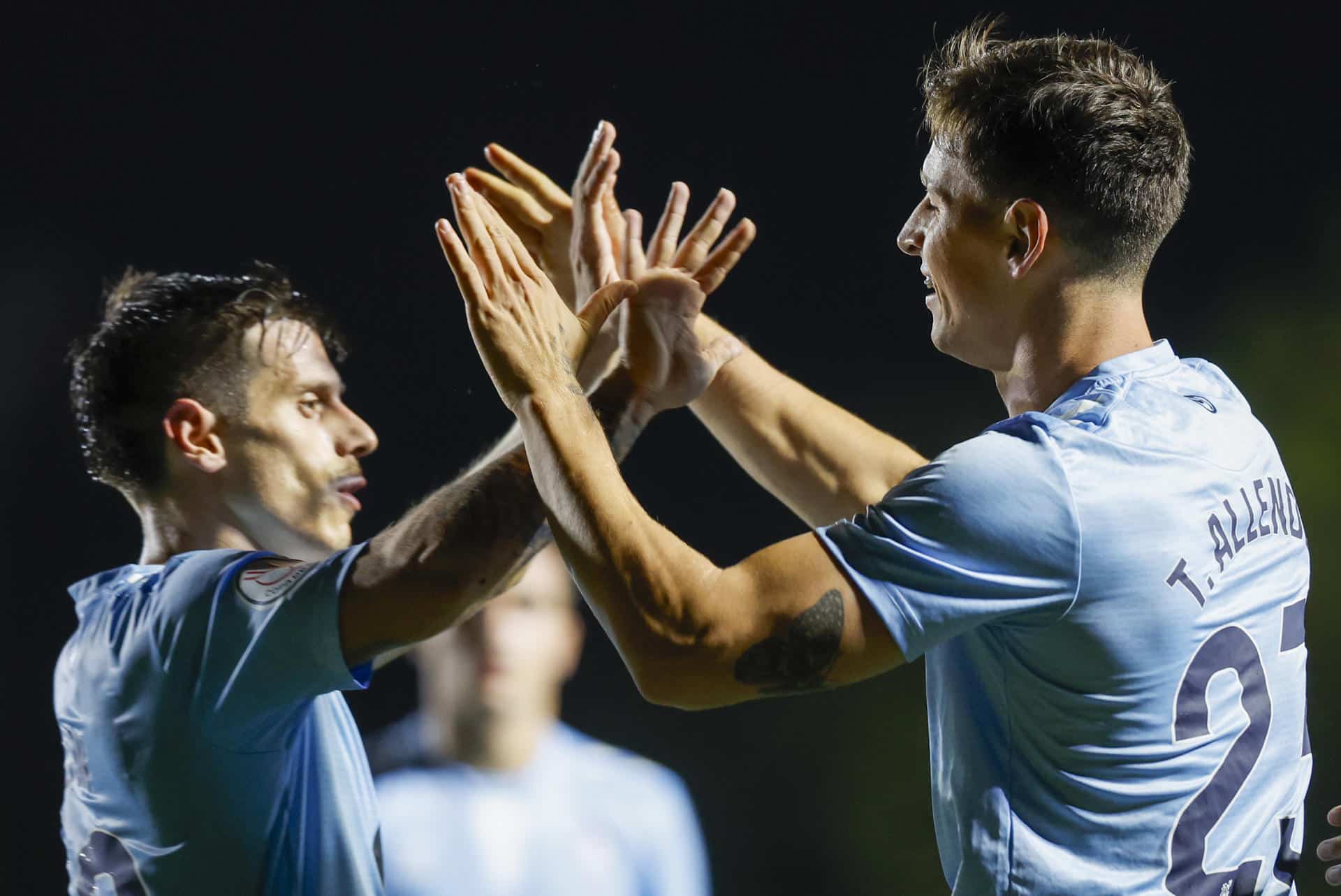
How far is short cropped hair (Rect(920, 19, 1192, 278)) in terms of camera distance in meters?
1.06

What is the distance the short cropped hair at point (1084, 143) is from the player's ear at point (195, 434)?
0.82m

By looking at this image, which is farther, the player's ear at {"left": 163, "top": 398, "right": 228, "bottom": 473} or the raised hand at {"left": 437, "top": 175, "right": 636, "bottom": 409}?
the player's ear at {"left": 163, "top": 398, "right": 228, "bottom": 473}

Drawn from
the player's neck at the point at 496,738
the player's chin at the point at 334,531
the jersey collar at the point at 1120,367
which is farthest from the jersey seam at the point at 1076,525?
the player's neck at the point at 496,738

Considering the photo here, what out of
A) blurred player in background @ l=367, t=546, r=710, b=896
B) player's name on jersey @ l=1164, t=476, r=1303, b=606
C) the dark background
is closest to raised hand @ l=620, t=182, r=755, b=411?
the dark background

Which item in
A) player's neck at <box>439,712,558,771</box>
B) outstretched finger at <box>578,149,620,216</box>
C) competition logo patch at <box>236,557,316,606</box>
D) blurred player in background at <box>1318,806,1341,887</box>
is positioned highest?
outstretched finger at <box>578,149,620,216</box>

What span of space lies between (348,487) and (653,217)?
24.1 inches

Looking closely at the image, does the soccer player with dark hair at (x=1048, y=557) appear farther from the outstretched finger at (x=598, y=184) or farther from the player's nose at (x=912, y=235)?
the outstretched finger at (x=598, y=184)

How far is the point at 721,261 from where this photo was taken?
1.34 metres

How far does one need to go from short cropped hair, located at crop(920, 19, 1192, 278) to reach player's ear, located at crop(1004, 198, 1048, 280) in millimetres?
13

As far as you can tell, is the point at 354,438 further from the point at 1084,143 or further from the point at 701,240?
the point at 1084,143

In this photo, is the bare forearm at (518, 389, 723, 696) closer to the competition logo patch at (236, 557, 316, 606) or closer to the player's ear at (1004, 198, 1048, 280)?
the competition logo patch at (236, 557, 316, 606)

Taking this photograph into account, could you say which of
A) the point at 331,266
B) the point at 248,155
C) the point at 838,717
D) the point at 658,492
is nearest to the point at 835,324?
the point at 658,492

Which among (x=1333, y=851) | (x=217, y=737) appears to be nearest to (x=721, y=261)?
(x=217, y=737)

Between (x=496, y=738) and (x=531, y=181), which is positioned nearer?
(x=531, y=181)
